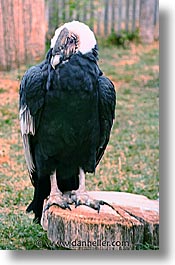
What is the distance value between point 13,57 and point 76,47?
0.47 m

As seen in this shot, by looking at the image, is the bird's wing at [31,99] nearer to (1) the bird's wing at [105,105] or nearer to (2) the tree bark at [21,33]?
(1) the bird's wing at [105,105]

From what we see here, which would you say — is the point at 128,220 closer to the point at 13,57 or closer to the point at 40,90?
the point at 40,90

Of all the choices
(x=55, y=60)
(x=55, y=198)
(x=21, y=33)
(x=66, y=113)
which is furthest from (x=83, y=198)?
(x=21, y=33)

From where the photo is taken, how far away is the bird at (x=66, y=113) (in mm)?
2135

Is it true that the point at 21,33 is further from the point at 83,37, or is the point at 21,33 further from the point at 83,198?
the point at 83,198

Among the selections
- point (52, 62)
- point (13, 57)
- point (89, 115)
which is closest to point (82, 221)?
point (89, 115)

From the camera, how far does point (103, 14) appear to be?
2.61 meters

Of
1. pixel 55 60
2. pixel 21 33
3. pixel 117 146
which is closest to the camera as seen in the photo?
pixel 55 60

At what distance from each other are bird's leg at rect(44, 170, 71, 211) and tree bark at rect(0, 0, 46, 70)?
1.57 feet

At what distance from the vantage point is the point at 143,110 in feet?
9.30

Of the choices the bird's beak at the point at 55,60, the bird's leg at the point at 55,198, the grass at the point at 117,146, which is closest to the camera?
the bird's beak at the point at 55,60

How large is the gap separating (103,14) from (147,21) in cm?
17

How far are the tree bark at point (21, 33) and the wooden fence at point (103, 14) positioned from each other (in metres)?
0.05

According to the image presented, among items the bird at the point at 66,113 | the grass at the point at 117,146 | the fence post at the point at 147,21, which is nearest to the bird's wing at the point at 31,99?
the bird at the point at 66,113
